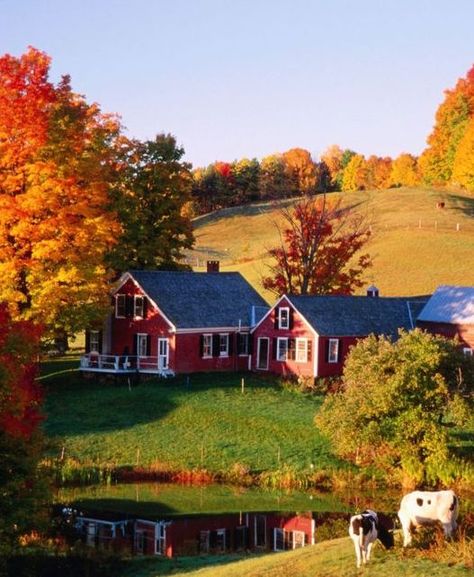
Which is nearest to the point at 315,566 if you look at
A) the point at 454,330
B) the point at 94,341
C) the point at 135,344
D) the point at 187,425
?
the point at 187,425

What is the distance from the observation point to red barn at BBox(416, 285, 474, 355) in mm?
67500

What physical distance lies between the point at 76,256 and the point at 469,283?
4742 centimetres

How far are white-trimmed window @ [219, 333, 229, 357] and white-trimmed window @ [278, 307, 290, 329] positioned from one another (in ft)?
12.6

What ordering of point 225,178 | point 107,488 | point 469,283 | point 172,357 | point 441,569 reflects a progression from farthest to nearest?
point 225,178, point 469,283, point 172,357, point 107,488, point 441,569

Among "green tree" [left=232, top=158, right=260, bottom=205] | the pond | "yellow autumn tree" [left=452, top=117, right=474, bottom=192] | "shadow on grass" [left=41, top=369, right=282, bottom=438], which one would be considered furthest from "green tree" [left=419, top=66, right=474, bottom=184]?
the pond

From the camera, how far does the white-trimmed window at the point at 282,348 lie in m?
65.5

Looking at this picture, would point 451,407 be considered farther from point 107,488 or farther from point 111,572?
point 111,572

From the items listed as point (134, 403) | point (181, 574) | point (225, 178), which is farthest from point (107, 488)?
point (225, 178)

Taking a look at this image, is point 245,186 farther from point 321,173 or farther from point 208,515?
point 208,515

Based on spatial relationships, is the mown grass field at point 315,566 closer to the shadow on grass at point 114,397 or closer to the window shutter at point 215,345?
the shadow on grass at point 114,397

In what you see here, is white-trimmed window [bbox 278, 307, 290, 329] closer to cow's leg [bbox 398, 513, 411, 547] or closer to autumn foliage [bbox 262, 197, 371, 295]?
autumn foliage [bbox 262, 197, 371, 295]

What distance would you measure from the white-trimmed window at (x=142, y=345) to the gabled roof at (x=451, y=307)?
62.8 ft

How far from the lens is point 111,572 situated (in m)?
32.5

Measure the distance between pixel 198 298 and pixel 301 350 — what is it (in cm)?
830
